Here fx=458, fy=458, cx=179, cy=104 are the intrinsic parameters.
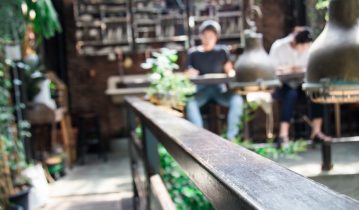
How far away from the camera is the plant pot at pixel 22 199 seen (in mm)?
3611

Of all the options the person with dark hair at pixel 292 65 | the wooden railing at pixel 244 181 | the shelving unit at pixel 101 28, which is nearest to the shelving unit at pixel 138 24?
the shelving unit at pixel 101 28

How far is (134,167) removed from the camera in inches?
148

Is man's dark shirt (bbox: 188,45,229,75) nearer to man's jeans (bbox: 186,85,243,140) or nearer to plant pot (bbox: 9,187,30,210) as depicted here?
man's jeans (bbox: 186,85,243,140)

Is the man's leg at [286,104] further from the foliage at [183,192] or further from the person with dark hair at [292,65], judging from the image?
the foliage at [183,192]

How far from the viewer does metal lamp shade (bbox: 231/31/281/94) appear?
94.9 inches

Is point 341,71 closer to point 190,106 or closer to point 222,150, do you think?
point 222,150

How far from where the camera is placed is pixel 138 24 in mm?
6824

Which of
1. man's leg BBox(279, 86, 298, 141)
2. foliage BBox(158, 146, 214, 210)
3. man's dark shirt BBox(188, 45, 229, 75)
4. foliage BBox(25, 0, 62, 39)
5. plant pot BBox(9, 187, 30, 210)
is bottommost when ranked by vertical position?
plant pot BBox(9, 187, 30, 210)

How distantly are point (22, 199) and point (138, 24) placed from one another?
3.74 m

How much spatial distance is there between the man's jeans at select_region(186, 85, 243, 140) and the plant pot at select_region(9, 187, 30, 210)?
1.47 m

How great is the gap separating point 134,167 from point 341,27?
2.75 metres

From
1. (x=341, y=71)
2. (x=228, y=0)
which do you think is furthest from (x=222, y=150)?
(x=228, y=0)

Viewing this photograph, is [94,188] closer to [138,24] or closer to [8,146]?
[8,146]

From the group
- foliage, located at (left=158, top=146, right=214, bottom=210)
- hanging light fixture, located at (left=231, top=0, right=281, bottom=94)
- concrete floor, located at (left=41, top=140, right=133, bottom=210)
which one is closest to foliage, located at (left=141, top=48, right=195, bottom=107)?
foliage, located at (left=158, top=146, right=214, bottom=210)
